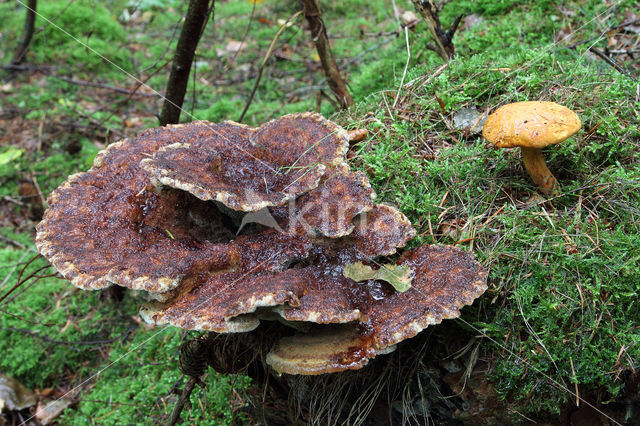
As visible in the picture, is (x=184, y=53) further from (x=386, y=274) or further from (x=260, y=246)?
(x=386, y=274)

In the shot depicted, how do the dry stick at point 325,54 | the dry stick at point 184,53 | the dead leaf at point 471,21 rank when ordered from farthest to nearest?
the dead leaf at point 471,21 → the dry stick at point 325,54 → the dry stick at point 184,53

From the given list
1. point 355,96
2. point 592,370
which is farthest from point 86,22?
point 592,370

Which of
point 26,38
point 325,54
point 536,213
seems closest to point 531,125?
point 536,213

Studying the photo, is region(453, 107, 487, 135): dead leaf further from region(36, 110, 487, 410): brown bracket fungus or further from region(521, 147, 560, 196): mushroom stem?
region(36, 110, 487, 410): brown bracket fungus

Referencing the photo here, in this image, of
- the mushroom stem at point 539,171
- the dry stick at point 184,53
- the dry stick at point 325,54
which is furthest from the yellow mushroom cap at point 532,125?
the dry stick at point 184,53

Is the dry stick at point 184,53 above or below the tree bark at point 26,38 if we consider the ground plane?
below

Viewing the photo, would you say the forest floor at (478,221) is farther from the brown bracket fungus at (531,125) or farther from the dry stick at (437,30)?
the brown bracket fungus at (531,125)

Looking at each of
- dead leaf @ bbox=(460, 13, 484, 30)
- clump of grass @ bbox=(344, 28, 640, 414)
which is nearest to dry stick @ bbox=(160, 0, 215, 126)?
clump of grass @ bbox=(344, 28, 640, 414)
